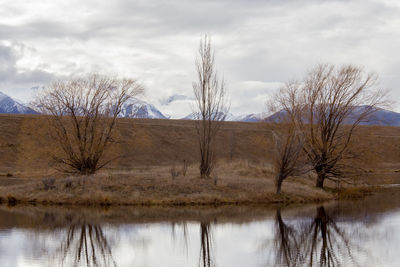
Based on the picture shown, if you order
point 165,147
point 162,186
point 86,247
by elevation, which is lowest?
point 86,247

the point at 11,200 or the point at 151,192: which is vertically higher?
the point at 151,192

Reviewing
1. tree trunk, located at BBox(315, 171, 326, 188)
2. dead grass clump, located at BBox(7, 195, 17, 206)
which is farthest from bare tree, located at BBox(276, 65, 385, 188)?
dead grass clump, located at BBox(7, 195, 17, 206)

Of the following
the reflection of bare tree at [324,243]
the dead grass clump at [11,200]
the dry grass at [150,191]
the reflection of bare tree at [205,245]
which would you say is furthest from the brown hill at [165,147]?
the reflection of bare tree at [324,243]

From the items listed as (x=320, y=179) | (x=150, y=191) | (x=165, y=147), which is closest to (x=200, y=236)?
(x=150, y=191)

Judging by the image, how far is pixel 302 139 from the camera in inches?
935

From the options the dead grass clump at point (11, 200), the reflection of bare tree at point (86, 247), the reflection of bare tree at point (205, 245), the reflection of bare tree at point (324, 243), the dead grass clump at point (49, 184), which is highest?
the dead grass clump at point (49, 184)

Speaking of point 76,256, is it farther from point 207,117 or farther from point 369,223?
point 207,117

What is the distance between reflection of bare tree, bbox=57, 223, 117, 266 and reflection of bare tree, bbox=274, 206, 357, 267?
15.0ft

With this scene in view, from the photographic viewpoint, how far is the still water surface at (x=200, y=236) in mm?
11773

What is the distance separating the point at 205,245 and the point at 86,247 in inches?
138

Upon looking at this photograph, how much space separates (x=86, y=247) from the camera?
44.1ft

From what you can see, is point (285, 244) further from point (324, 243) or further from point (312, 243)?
point (324, 243)

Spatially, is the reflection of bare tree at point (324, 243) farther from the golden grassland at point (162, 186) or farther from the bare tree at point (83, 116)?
the bare tree at point (83, 116)

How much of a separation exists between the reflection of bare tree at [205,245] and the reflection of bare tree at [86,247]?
89.5 inches
